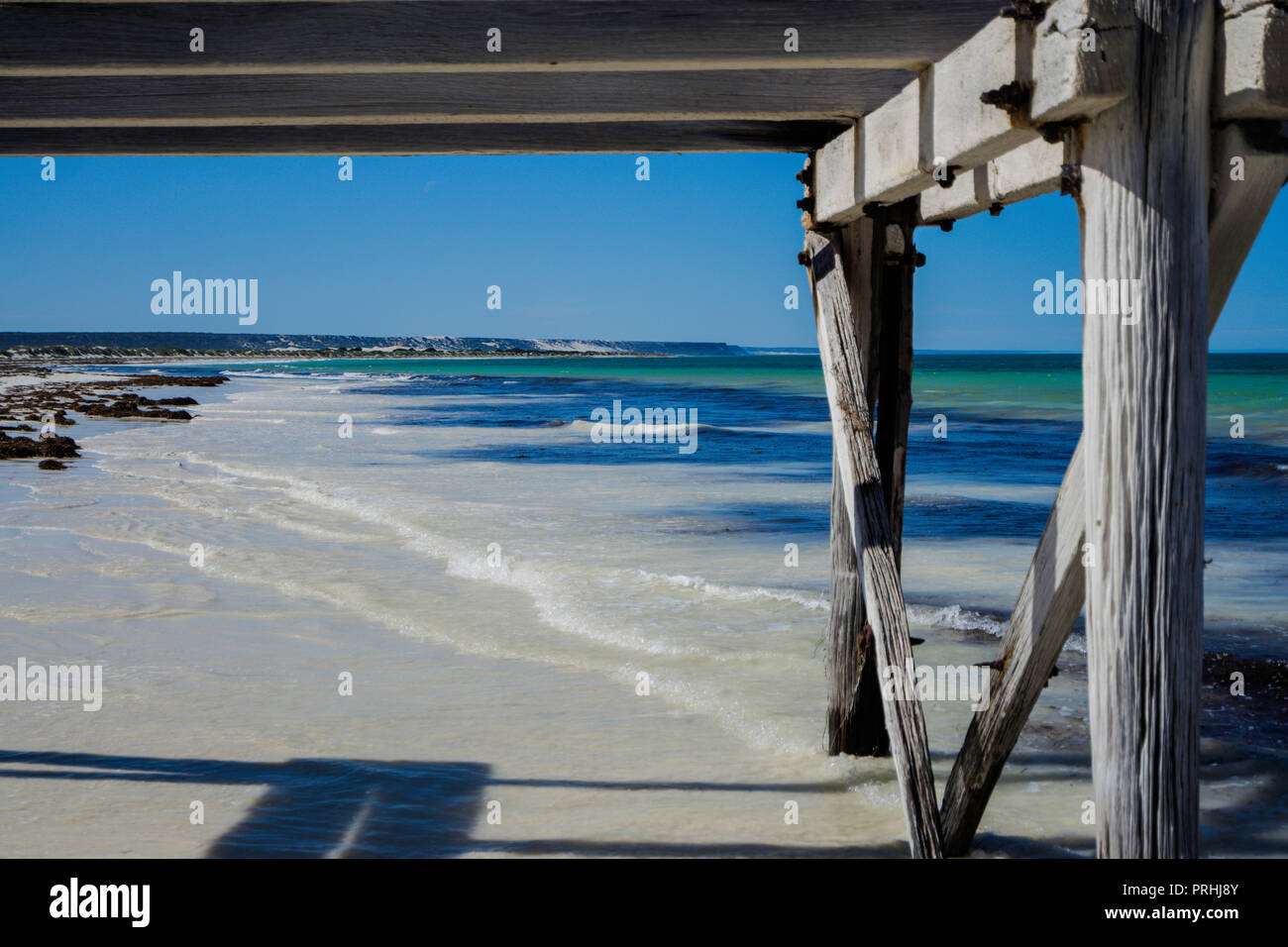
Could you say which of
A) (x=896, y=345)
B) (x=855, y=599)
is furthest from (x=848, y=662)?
(x=896, y=345)

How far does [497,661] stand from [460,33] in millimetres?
4798

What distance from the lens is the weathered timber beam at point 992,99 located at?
2672mm

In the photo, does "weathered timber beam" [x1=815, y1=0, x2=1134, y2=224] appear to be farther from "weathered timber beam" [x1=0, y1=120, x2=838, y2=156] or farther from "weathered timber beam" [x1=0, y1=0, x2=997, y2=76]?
"weathered timber beam" [x1=0, y1=120, x2=838, y2=156]

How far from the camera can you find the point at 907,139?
3.80 m

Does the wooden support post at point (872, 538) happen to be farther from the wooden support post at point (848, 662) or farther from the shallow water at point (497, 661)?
the shallow water at point (497, 661)

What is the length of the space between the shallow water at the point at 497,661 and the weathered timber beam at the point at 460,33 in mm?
3000

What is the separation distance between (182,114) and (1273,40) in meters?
3.36

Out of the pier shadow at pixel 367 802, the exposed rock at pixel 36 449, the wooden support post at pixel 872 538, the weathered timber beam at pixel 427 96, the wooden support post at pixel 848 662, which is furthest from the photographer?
the exposed rock at pixel 36 449

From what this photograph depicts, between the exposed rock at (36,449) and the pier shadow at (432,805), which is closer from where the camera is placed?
the pier shadow at (432,805)

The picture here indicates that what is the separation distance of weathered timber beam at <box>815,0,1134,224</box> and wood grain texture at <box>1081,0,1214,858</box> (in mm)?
84

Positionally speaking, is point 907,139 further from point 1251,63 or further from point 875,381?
point 875,381

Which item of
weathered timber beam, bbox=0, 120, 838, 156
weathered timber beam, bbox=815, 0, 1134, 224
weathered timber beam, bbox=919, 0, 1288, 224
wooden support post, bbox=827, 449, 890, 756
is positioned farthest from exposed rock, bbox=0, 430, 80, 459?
weathered timber beam, bbox=919, 0, 1288, 224

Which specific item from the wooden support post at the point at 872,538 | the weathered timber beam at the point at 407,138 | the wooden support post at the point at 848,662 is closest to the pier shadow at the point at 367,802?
the wooden support post at the point at 848,662

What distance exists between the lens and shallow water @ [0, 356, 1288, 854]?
4891mm
